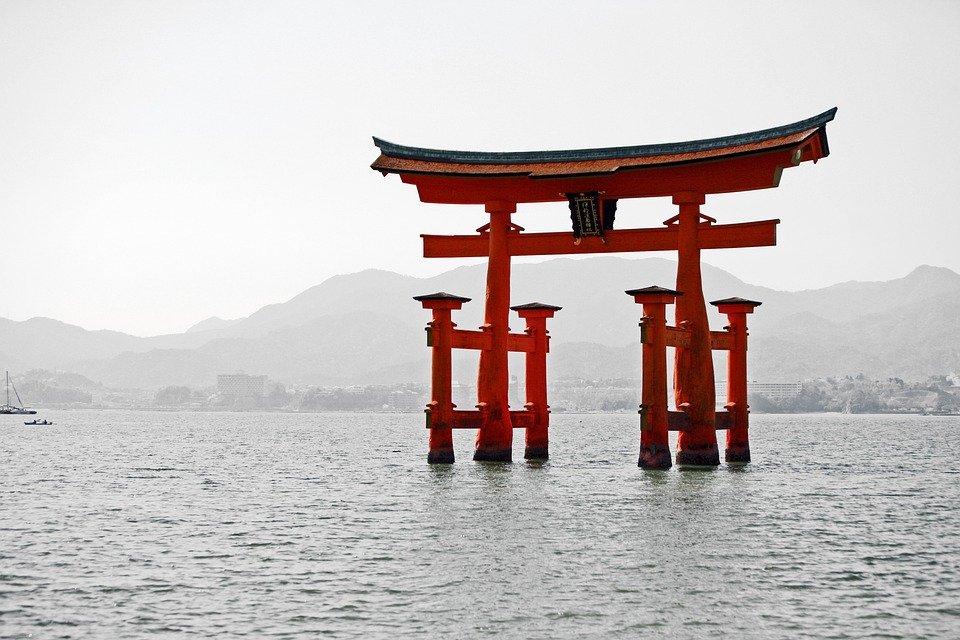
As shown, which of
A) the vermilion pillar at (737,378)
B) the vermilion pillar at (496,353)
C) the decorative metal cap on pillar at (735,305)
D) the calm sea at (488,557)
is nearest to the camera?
the calm sea at (488,557)

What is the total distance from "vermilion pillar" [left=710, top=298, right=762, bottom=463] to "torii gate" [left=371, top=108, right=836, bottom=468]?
5 centimetres

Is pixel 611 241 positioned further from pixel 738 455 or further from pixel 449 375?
pixel 738 455

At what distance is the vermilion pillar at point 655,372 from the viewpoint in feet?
88.1

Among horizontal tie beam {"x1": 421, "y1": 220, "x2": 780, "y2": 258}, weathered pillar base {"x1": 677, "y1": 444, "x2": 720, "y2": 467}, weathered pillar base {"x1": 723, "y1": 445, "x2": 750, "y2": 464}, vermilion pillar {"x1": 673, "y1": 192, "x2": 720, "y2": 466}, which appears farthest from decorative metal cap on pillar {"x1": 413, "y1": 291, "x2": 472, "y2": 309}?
weathered pillar base {"x1": 723, "y1": 445, "x2": 750, "y2": 464}

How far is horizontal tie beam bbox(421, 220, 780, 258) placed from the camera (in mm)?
28906

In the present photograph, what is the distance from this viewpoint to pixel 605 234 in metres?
30.0

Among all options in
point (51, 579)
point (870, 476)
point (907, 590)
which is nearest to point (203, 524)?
point (51, 579)

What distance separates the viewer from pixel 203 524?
21516 millimetres

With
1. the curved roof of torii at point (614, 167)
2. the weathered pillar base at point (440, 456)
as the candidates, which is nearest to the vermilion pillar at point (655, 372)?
the curved roof of torii at point (614, 167)

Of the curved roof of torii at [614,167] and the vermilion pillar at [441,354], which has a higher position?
the curved roof of torii at [614,167]

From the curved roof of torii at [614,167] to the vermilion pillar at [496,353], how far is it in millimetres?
883

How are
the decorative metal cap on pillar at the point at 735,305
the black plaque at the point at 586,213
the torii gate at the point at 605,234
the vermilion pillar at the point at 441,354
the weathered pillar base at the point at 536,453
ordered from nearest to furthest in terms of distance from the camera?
the torii gate at the point at 605,234, the vermilion pillar at the point at 441,354, the black plaque at the point at 586,213, the decorative metal cap on pillar at the point at 735,305, the weathered pillar base at the point at 536,453

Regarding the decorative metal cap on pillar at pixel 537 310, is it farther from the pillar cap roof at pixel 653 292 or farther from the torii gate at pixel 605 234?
the pillar cap roof at pixel 653 292

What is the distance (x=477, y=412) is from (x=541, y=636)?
18438mm
